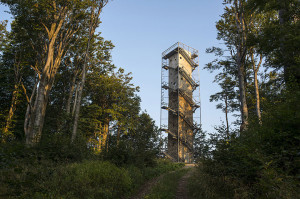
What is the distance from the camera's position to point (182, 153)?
2762cm

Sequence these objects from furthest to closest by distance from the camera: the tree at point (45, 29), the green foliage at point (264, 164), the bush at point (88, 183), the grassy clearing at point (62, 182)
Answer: the tree at point (45, 29), the bush at point (88, 183), the grassy clearing at point (62, 182), the green foliage at point (264, 164)

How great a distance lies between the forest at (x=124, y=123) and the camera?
605 centimetres

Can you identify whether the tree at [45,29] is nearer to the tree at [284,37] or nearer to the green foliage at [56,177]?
the green foliage at [56,177]

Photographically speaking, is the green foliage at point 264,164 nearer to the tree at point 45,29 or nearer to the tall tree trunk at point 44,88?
the tall tree trunk at point 44,88

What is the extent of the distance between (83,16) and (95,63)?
6.51 m

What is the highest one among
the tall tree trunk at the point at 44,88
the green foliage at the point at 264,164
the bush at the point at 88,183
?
the tall tree trunk at the point at 44,88

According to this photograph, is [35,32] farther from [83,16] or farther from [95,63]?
[95,63]

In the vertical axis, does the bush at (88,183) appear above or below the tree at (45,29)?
below

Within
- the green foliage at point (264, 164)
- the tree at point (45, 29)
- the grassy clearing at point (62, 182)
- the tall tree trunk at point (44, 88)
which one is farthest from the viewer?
the tree at point (45, 29)

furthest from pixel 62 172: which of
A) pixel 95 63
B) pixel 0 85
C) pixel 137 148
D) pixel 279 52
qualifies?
pixel 0 85

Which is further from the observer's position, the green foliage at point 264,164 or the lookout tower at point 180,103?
the lookout tower at point 180,103

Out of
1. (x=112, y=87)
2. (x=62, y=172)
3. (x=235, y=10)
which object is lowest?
(x=62, y=172)

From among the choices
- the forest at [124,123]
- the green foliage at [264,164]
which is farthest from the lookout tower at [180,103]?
the green foliage at [264,164]

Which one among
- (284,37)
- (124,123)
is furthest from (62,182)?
(124,123)
